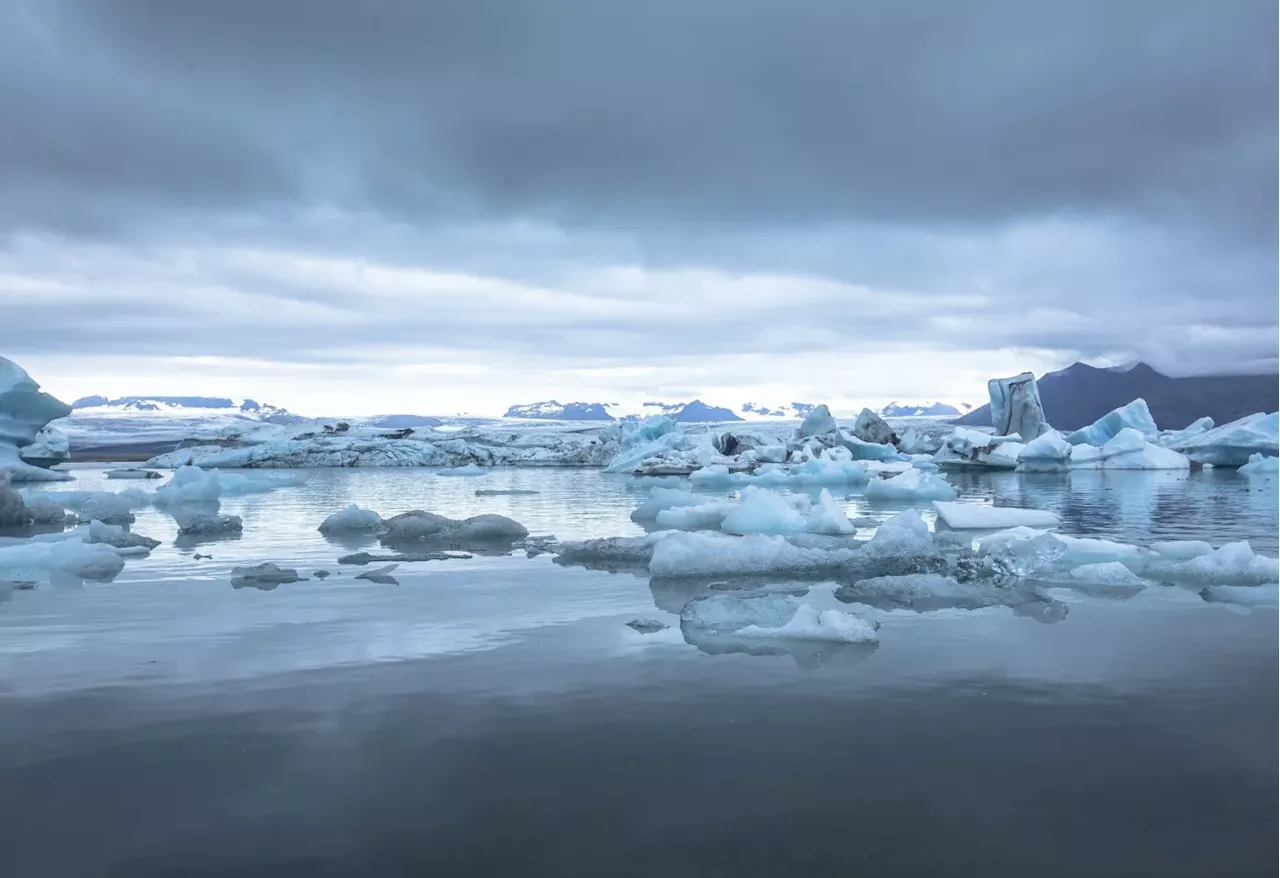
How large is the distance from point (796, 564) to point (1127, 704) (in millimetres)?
4641

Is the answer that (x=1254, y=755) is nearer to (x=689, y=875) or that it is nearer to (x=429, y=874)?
(x=689, y=875)

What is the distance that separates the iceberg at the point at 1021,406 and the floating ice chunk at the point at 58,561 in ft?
138

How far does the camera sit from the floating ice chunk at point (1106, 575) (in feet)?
27.8

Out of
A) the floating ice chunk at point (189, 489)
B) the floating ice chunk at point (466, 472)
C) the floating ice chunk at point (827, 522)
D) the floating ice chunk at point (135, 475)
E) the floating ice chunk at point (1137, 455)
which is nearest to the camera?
the floating ice chunk at point (827, 522)

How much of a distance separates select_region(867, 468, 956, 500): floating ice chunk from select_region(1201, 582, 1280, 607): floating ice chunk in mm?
12894

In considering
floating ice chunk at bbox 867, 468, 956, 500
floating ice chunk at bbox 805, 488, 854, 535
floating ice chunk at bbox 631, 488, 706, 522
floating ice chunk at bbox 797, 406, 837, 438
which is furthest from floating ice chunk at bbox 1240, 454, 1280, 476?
floating ice chunk at bbox 805, 488, 854, 535

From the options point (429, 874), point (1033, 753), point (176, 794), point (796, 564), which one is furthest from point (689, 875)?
point (796, 564)

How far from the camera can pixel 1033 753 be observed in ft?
13.1

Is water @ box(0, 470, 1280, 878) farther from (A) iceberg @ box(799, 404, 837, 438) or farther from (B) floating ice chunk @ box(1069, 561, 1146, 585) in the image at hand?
(A) iceberg @ box(799, 404, 837, 438)

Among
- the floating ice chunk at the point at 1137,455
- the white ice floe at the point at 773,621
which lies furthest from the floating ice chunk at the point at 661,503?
the floating ice chunk at the point at 1137,455

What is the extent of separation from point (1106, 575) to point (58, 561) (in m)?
11.0

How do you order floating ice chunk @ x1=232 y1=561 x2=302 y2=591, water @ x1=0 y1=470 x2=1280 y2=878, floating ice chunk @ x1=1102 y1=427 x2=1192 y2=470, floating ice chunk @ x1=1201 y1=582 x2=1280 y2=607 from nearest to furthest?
water @ x1=0 y1=470 x2=1280 y2=878 < floating ice chunk @ x1=1201 y1=582 x2=1280 y2=607 < floating ice chunk @ x1=232 y1=561 x2=302 y2=591 < floating ice chunk @ x1=1102 y1=427 x2=1192 y2=470

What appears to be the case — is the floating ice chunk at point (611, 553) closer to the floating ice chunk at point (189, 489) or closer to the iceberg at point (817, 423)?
→ the floating ice chunk at point (189, 489)

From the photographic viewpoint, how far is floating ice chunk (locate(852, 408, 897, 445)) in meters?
45.0
